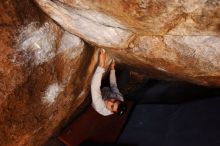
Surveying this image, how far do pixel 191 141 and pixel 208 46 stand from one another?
172 cm

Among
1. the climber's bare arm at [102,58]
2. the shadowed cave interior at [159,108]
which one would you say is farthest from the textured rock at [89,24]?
the shadowed cave interior at [159,108]

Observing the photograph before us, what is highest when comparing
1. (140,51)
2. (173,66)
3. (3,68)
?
(3,68)

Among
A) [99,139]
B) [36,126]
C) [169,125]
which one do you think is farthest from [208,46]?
[99,139]

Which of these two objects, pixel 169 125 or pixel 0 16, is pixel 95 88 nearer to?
pixel 169 125

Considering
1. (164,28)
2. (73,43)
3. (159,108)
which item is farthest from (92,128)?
(164,28)

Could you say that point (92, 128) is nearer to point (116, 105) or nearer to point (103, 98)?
point (103, 98)

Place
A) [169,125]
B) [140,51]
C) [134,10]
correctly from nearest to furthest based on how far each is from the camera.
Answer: [134,10], [140,51], [169,125]

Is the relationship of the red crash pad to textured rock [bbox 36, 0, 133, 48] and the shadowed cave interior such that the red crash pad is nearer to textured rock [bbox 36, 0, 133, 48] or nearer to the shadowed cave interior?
the shadowed cave interior

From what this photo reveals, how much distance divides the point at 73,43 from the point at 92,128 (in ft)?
5.83

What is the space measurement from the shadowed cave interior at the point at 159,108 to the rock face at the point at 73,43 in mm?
859

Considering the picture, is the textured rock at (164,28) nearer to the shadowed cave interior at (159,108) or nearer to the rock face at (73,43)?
the rock face at (73,43)

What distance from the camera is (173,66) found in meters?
3.44

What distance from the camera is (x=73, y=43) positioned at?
3426 mm

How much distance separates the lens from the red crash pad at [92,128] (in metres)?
4.50
